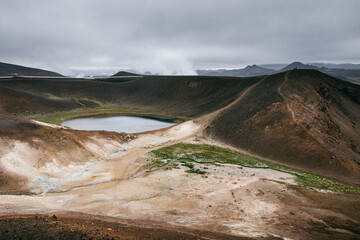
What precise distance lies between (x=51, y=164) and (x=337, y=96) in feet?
215

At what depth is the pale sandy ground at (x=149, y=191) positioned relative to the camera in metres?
15.4

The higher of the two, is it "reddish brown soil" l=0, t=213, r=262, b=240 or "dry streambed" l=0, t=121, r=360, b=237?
"reddish brown soil" l=0, t=213, r=262, b=240

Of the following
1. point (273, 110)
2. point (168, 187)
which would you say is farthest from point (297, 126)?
point (168, 187)

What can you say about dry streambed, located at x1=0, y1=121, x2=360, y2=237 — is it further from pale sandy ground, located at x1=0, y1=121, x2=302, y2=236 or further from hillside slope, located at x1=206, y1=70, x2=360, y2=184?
hillside slope, located at x1=206, y1=70, x2=360, y2=184

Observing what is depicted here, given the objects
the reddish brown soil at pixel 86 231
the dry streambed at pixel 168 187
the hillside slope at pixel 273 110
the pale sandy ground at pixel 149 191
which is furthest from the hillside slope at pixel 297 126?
the reddish brown soil at pixel 86 231

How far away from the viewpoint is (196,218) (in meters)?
15.1

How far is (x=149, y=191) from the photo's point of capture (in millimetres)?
20609

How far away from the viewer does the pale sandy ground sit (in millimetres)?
15365

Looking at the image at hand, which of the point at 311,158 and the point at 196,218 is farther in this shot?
the point at 311,158

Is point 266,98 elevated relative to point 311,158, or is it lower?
elevated

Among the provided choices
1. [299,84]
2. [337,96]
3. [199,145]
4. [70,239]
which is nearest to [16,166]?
[70,239]

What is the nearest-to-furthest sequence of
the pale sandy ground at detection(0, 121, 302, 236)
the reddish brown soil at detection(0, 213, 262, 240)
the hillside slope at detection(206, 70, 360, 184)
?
the reddish brown soil at detection(0, 213, 262, 240) → the pale sandy ground at detection(0, 121, 302, 236) → the hillside slope at detection(206, 70, 360, 184)

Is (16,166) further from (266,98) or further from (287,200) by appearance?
(266,98)

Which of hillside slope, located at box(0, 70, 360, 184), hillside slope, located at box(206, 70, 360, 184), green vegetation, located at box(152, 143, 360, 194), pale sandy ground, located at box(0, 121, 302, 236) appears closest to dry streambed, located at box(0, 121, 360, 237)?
pale sandy ground, located at box(0, 121, 302, 236)
